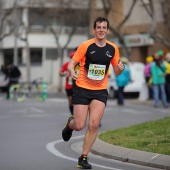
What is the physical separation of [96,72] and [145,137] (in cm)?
295

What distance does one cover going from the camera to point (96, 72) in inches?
362

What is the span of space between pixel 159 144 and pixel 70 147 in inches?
69.3

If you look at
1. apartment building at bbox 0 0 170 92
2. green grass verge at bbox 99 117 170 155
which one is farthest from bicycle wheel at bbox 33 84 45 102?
green grass verge at bbox 99 117 170 155

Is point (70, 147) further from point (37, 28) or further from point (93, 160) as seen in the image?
point (37, 28)

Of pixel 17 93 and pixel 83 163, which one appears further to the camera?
pixel 17 93

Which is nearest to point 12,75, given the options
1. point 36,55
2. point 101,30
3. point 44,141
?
point 44,141

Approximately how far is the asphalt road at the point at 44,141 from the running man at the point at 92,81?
2.01 feet

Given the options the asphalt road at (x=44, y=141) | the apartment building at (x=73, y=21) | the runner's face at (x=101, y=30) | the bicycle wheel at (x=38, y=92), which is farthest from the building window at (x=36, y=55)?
the runner's face at (x=101, y=30)

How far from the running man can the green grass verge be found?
142cm

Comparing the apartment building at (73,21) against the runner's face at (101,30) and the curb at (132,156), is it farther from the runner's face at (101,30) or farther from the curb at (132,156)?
the runner's face at (101,30)

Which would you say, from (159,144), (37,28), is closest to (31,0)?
(37,28)

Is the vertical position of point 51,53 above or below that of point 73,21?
below

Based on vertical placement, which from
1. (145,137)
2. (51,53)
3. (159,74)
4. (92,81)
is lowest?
(51,53)

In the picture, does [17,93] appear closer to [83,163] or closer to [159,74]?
[159,74]
